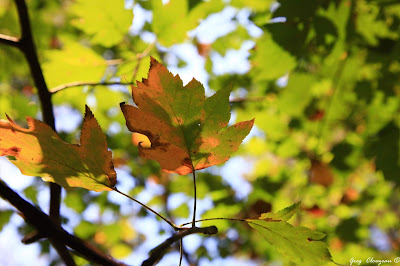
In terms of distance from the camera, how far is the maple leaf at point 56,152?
442mm

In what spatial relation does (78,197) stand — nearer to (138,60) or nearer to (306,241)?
(138,60)

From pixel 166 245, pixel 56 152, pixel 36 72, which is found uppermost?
pixel 36 72

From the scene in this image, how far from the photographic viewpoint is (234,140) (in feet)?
1.57

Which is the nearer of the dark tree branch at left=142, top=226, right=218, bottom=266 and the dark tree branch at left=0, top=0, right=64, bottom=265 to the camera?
the dark tree branch at left=142, top=226, right=218, bottom=266

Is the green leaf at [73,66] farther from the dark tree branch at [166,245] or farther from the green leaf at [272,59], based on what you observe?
the dark tree branch at [166,245]

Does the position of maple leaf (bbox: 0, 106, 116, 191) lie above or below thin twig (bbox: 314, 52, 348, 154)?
below

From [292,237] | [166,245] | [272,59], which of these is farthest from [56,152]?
[272,59]

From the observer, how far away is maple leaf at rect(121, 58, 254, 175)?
1.50ft

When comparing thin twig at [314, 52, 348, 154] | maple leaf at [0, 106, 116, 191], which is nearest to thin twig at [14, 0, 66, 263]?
maple leaf at [0, 106, 116, 191]

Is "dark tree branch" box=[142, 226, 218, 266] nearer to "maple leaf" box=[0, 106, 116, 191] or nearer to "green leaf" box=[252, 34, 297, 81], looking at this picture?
"maple leaf" box=[0, 106, 116, 191]

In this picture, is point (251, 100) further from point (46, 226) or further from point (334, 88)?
point (46, 226)

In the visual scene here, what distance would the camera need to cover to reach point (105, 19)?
985mm

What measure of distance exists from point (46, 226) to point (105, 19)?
0.75 metres

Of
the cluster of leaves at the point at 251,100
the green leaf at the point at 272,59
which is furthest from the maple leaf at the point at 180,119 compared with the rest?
the green leaf at the point at 272,59
